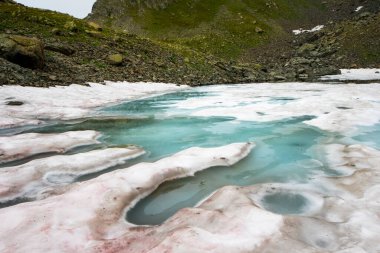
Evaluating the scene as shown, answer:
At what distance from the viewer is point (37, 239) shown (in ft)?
14.6

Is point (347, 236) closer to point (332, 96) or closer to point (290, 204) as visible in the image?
point (290, 204)

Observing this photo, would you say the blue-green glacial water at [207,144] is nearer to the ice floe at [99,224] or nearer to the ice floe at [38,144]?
the ice floe at [99,224]

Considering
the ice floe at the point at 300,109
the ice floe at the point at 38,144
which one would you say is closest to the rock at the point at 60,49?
the ice floe at the point at 300,109

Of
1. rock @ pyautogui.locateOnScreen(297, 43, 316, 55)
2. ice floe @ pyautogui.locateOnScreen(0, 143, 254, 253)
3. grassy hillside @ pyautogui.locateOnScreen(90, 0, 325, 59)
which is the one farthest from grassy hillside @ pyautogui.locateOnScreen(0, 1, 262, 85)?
grassy hillside @ pyautogui.locateOnScreen(90, 0, 325, 59)

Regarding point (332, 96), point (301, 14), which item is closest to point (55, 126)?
point (332, 96)

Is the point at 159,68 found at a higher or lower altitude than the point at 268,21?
lower

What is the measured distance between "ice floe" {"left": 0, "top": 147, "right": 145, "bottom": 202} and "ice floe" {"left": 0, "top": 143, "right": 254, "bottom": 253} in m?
0.80

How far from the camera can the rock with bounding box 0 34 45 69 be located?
2127 cm

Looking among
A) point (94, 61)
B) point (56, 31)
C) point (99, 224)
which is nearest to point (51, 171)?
point (99, 224)

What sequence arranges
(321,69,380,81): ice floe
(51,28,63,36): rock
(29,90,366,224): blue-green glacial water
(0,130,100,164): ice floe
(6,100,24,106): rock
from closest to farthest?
(29,90,366,224): blue-green glacial water
(0,130,100,164): ice floe
(6,100,24,106): rock
(321,69,380,81): ice floe
(51,28,63,36): rock

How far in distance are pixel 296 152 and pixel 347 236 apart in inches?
178

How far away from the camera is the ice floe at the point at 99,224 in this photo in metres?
4.32

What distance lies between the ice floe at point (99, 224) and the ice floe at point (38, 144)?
3.17 m

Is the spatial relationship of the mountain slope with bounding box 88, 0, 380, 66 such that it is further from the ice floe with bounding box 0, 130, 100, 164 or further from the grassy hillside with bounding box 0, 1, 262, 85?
the ice floe with bounding box 0, 130, 100, 164
